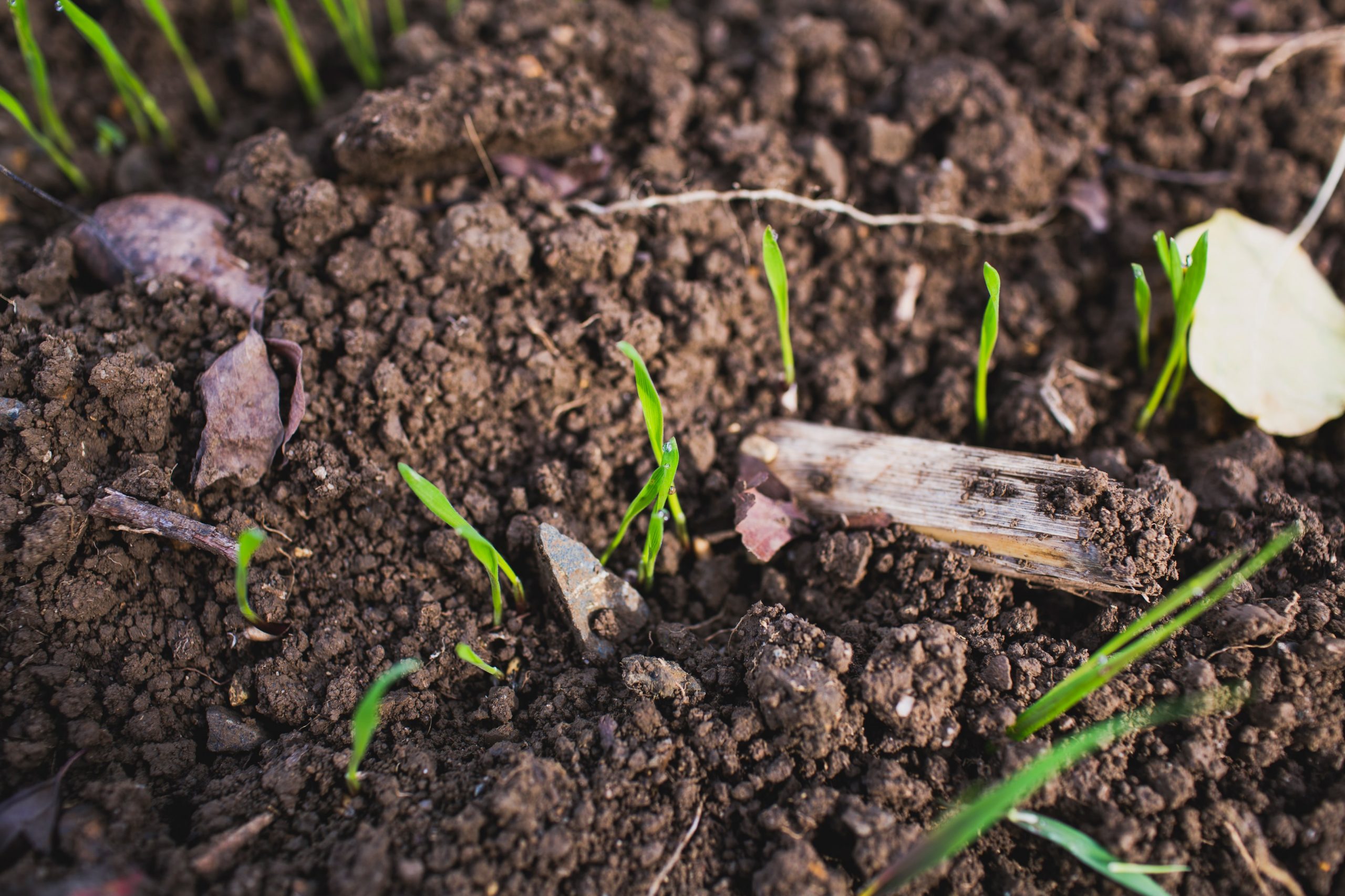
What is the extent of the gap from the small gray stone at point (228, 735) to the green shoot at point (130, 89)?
166 centimetres

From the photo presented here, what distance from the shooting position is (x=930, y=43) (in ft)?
8.33

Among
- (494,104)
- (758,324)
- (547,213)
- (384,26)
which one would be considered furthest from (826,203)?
(384,26)

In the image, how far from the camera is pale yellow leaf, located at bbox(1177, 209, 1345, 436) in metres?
1.98

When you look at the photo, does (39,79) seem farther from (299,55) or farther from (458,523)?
(458,523)

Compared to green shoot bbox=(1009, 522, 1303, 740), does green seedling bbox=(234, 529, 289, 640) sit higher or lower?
higher

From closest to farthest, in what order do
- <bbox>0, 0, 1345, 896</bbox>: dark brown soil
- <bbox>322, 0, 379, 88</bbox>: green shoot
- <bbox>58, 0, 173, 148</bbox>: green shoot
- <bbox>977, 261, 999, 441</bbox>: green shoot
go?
<bbox>0, 0, 1345, 896</bbox>: dark brown soil, <bbox>977, 261, 999, 441</bbox>: green shoot, <bbox>58, 0, 173, 148</bbox>: green shoot, <bbox>322, 0, 379, 88</bbox>: green shoot

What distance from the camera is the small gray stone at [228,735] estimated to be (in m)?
1.54

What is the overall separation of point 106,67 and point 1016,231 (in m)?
2.92

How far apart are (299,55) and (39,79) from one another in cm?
64

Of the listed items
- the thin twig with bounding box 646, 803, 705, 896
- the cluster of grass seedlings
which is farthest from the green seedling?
the cluster of grass seedlings

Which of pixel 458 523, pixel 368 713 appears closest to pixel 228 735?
pixel 368 713

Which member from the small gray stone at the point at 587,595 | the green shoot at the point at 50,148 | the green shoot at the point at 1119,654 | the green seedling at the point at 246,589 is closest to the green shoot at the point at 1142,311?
the green shoot at the point at 1119,654

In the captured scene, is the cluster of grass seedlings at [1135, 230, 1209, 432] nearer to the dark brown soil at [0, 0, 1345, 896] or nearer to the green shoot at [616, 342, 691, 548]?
the dark brown soil at [0, 0, 1345, 896]

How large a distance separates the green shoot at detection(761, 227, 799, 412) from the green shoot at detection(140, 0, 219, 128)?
1771mm
